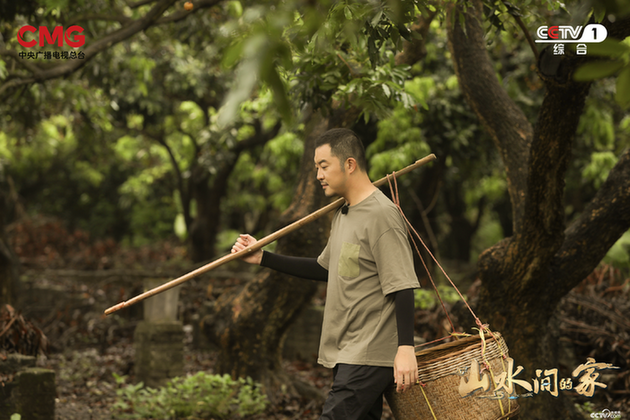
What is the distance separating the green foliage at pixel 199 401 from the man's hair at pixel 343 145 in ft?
10.4

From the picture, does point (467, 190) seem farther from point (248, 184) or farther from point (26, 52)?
point (26, 52)

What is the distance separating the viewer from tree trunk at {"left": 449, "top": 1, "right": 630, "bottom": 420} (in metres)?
3.75

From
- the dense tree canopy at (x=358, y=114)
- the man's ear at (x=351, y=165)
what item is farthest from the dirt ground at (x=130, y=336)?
the man's ear at (x=351, y=165)

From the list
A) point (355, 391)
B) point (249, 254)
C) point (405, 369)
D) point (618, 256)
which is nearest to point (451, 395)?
point (405, 369)

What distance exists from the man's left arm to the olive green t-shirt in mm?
68

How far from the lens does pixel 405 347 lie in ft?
8.20

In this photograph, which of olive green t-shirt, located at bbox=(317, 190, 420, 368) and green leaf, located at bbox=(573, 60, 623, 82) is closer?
green leaf, located at bbox=(573, 60, 623, 82)

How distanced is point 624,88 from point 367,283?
65.5 inches

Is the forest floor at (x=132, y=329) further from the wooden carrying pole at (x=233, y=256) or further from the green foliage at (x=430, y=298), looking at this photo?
the wooden carrying pole at (x=233, y=256)

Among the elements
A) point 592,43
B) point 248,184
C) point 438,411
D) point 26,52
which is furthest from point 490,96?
point 248,184

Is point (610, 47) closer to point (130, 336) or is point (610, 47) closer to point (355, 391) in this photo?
point (355, 391)

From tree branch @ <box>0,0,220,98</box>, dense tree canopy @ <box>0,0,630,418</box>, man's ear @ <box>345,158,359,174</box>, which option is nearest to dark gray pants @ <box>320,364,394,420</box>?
man's ear @ <box>345,158,359,174</box>

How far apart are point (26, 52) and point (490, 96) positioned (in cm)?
491

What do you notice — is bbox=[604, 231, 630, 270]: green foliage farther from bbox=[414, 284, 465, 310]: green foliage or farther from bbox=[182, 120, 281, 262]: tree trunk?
bbox=[182, 120, 281, 262]: tree trunk
